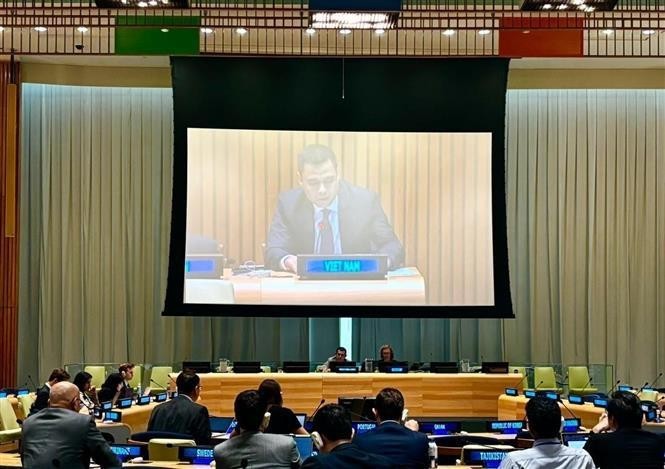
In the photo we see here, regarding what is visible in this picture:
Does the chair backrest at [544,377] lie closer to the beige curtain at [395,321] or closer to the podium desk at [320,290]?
the podium desk at [320,290]

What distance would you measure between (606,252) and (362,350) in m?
4.24

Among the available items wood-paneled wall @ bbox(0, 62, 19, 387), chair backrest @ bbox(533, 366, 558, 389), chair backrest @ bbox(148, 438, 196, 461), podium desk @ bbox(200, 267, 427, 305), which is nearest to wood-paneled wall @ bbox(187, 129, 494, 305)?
podium desk @ bbox(200, 267, 427, 305)

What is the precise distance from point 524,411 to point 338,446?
19.8ft

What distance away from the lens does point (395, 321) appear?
16562mm

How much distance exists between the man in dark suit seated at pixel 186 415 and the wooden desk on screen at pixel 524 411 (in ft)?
13.2

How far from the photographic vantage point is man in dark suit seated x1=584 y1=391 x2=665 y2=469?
15.5ft

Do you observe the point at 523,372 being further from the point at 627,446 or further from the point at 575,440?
the point at 627,446

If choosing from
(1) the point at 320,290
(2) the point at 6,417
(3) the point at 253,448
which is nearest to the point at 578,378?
(1) the point at 320,290

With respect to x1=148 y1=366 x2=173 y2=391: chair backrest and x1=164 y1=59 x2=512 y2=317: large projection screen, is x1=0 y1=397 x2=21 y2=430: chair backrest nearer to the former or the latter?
x1=148 y1=366 x2=173 y2=391: chair backrest

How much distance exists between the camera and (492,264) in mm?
14539

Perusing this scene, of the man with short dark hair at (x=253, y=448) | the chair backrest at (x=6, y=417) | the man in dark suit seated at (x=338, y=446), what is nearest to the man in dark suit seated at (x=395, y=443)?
the man in dark suit seated at (x=338, y=446)

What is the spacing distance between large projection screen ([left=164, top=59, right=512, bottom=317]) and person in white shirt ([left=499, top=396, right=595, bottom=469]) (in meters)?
10.0

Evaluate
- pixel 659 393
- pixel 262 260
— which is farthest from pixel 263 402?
pixel 262 260

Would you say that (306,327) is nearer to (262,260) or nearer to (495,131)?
(262,260)
